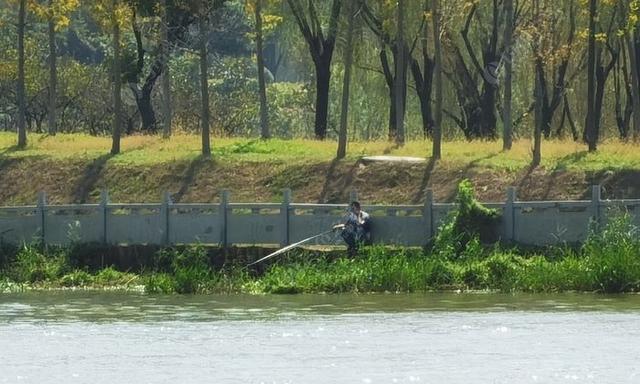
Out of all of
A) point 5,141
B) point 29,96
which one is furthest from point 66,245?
point 29,96

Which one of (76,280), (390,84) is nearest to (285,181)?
(76,280)

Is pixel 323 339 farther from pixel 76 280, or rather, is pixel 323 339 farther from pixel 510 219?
pixel 76 280

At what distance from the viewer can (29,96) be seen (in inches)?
3127

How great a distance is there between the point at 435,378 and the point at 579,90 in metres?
46.7

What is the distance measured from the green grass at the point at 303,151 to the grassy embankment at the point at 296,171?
0.03 metres

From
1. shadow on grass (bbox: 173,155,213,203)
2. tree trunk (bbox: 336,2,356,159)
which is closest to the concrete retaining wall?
shadow on grass (bbox: 173,155,213,203)

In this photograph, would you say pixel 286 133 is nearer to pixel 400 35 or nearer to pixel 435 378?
pixel 400 35

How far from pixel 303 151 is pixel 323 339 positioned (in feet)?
86.1

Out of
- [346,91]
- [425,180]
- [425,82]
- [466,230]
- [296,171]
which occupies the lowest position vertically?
[466,230]

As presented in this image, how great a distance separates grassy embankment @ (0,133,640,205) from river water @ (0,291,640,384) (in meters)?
12.4

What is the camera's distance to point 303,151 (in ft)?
183

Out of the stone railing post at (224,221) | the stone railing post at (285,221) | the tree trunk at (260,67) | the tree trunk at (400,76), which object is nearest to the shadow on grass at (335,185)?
the tree trunk at (400,76)

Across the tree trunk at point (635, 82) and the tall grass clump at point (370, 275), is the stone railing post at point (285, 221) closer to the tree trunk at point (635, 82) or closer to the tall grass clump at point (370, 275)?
the tall grass clump at point (370, 275)

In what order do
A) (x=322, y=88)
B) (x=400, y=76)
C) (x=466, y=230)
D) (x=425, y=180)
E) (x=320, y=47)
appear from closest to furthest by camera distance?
(x=466, y=230) → (x=425, y=180) → (x=400, y=76) → (x=322, y=88) → (x=320, y=47)
